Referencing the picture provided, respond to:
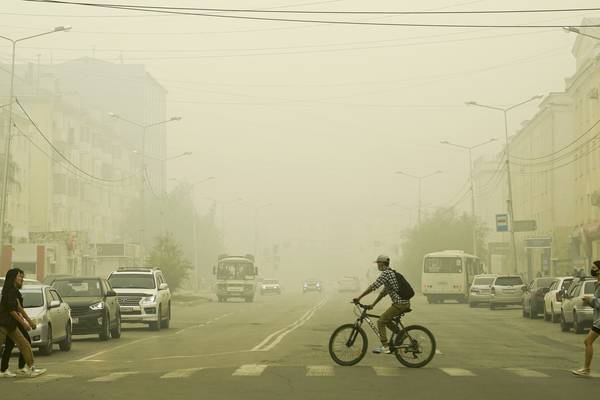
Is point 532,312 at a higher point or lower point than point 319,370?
higher

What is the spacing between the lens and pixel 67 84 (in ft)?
549

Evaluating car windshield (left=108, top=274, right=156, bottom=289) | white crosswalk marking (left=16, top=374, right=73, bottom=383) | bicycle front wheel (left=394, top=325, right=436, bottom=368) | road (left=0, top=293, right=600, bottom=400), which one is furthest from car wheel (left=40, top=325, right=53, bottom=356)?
Result: car windshield (left=108, top=274, right=156, bottom=289)

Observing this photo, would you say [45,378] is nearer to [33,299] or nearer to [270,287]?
[33,299]

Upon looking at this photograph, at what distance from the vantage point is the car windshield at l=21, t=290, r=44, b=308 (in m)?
24.2

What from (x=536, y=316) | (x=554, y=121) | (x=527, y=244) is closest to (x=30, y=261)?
(x=527, y=244)

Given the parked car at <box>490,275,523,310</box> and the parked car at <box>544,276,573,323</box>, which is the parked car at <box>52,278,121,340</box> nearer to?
the parked car at <box>544,276,573,323</box>

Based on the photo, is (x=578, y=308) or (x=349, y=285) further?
(x=349, y=285)

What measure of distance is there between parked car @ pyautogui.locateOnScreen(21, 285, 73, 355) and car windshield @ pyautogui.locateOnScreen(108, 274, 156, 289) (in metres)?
10.6

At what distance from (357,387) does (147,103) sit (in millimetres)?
178799

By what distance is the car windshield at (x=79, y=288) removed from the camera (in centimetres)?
3062

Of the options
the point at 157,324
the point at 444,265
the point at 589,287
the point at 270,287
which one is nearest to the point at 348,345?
the point at 589,287

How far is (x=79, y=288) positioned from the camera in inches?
1219

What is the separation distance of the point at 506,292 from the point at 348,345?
1478 inches

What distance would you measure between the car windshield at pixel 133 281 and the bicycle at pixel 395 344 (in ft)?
56.0
